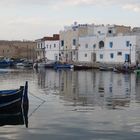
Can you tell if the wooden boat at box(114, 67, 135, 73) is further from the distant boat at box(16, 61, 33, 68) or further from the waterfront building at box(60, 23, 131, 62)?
the distant boat at box(16, 61, 33, 68)

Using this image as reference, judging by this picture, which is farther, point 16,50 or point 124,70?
point 16,50

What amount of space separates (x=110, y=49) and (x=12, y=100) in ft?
217

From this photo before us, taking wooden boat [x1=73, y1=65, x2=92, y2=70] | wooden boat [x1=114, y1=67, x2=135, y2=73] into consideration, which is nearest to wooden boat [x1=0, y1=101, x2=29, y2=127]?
wooden boat [x1=114, y1=67, x2=135, y2=73]

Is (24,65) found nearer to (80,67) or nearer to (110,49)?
(80,67)

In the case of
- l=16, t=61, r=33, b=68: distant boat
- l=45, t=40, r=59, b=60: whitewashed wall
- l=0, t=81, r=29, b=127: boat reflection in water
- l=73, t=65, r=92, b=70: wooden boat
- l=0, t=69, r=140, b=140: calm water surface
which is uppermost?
l=45, t=40, r=59, b=60: whitewashed wall

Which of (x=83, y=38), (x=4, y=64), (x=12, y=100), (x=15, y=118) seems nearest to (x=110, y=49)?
(x=83, y=38)

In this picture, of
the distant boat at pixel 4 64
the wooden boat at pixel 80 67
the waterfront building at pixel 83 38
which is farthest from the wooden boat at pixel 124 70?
the distant boat at pixel 4 64

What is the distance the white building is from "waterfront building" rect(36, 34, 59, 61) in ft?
42.8

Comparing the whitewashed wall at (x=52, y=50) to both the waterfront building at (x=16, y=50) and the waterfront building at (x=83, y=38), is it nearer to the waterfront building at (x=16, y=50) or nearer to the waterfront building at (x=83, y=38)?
the waterfront building at (x=83, y=38)

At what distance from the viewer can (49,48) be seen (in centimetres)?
11144

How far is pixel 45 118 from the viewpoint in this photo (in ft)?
70.3

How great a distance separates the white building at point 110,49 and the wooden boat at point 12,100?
60.1m

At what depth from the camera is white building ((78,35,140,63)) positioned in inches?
3228

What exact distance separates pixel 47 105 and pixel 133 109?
17.6 ft
